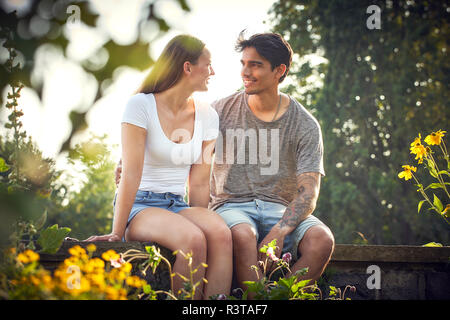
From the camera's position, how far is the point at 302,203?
260 cm

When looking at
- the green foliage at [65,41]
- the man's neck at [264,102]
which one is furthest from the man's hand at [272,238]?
the green foliage at [65,41]

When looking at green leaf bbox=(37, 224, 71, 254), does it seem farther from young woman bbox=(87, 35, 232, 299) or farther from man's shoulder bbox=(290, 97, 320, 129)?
man's shoulder bbox=(290, 97, 320, 129)

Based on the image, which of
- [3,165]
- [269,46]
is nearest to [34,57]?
[3,165]

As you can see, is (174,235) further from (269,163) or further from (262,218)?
(269,163)

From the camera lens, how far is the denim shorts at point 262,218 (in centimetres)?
251

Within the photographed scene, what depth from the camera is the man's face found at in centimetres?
308

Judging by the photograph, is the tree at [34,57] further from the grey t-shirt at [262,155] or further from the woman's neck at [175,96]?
the grey t-shirt at [262,155]

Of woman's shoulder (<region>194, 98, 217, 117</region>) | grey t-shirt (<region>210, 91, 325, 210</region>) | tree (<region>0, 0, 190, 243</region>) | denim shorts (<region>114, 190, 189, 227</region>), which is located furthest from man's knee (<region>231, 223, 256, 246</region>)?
tree (<region>0, 0, 190, 243</region>)

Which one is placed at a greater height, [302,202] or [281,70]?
[281,70]

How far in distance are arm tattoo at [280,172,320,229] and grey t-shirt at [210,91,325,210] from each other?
0.24 ft

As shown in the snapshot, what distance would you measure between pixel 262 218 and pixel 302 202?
25 cm

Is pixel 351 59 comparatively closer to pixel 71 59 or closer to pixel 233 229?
pixel 233 229

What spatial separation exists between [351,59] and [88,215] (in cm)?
620

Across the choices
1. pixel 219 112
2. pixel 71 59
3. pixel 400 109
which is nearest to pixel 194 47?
pixel 219 112
